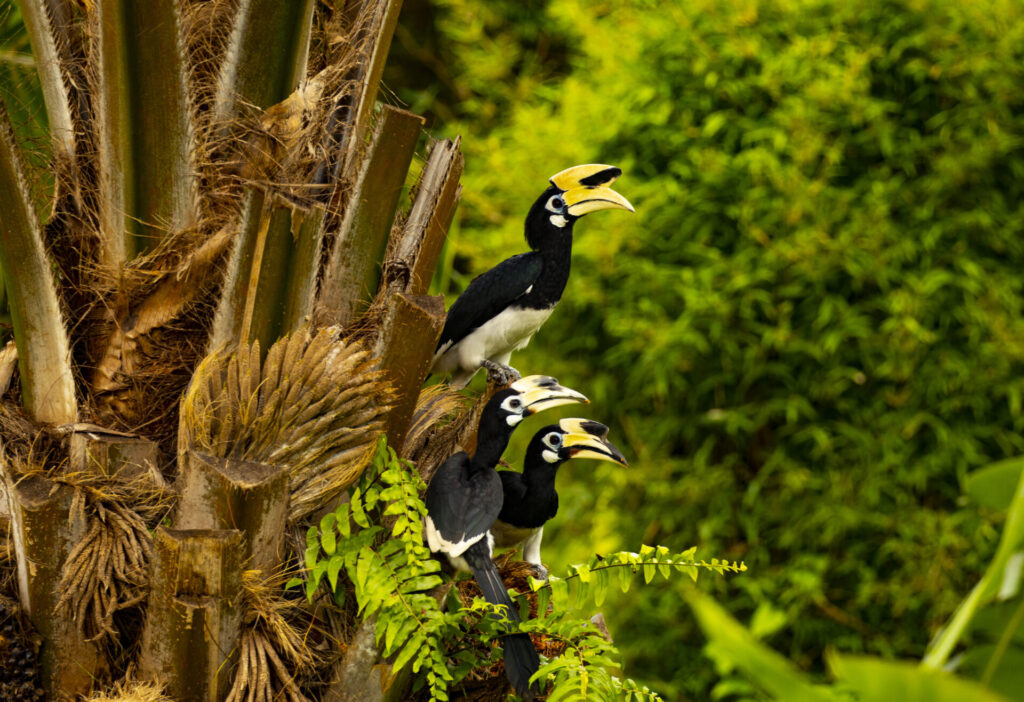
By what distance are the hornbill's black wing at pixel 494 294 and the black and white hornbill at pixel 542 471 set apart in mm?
365

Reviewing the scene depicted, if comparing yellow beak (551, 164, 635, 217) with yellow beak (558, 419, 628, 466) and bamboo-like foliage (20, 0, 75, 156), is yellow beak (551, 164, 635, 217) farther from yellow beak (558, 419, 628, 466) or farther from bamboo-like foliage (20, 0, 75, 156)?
bamboo-like foliage (20, 0, 75, 156)

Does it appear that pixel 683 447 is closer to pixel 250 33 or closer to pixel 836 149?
pixel 836 149

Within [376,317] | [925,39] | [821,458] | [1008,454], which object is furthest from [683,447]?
[376,317]

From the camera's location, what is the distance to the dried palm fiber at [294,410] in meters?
1.40

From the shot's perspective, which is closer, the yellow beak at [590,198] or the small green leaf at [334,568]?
the small green leaf at [334,568]

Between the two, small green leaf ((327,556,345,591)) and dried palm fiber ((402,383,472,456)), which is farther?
dried palm fiber ((402,383,472,456))

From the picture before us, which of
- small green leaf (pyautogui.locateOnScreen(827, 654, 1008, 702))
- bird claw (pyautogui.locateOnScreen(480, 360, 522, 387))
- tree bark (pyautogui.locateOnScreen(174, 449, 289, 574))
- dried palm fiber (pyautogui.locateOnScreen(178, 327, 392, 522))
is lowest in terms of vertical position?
bird claw (pyautogui.locateOnScreen(480, 360, 522, 387))

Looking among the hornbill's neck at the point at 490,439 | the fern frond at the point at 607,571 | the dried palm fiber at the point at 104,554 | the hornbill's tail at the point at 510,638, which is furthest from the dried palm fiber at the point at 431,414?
the dried palm fiber at the point at 104,554

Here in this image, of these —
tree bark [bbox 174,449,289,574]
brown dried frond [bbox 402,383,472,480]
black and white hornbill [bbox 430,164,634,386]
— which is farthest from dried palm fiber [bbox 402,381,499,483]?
tree bark [bbox 174,449,289,574]

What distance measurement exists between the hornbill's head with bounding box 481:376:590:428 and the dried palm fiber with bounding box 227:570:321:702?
1.51 ft

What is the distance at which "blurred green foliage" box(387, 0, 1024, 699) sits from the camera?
3.37 meters

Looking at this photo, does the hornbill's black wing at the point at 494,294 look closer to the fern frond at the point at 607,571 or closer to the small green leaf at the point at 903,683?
the fern frond at the point at 607,571

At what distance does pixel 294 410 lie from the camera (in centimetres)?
141

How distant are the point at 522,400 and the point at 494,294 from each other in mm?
440
